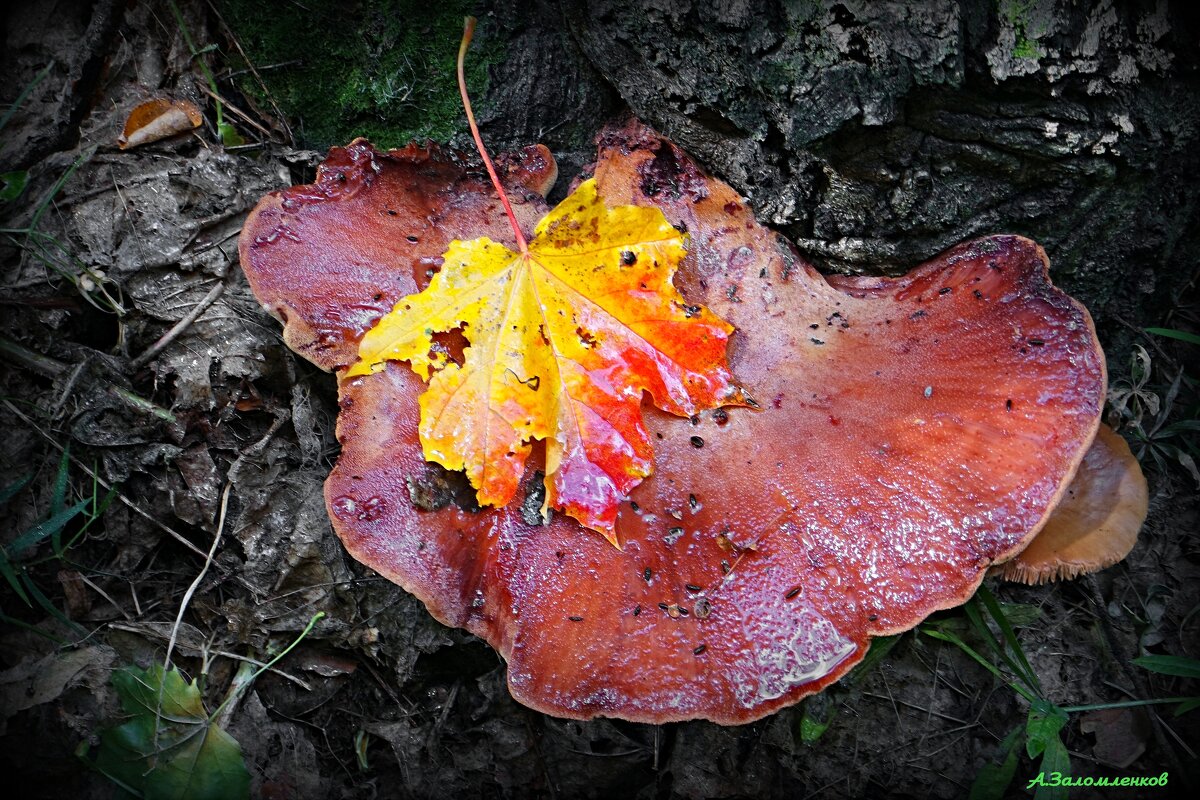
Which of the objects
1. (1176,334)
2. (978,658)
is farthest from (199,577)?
(1176,334)

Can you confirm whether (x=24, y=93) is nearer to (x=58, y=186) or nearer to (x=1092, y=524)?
(x=58, y=186)

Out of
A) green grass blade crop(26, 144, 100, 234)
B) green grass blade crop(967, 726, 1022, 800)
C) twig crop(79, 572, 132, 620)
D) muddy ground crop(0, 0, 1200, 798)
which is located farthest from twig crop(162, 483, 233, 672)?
green grass blade crop(967, 726, 1022, 800)

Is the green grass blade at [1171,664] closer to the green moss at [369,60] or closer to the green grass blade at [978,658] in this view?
the green grass blade at [978,658]

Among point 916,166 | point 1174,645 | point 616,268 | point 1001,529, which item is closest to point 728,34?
point 916,166

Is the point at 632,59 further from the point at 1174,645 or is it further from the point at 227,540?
the point at 1174,645

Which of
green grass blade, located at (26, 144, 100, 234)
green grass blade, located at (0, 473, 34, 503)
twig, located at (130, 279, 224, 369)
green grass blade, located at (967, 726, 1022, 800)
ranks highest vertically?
green grass blade, located at (26, 144, 100, 234)

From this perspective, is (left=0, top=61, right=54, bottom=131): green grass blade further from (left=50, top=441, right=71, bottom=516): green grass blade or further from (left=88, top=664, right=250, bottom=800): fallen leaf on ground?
(left=88, top=664, right=250, bottom=800): fallen leaf on ground
